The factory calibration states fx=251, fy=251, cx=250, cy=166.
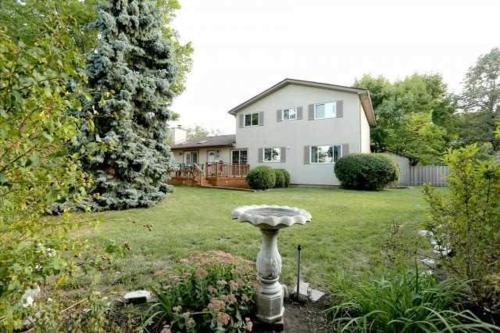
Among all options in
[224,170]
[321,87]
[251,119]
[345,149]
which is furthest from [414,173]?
[224,170]

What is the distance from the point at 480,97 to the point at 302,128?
1693 cm

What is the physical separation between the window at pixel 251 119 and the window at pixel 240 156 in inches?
73.8

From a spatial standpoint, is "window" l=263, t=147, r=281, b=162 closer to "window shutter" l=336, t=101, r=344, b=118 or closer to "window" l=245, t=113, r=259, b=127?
"window" l=245, t=113, r=259, b=127

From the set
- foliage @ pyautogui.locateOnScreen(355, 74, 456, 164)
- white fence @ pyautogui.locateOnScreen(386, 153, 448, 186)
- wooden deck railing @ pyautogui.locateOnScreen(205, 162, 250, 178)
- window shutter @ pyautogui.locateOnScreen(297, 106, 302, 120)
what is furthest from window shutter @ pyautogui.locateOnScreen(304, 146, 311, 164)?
foliage @ pyautogui.locateOnScreen(355, 74, 456, 164)

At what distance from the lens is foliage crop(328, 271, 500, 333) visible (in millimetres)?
1656

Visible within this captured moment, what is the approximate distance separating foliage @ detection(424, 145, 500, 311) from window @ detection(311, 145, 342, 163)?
40.6ft

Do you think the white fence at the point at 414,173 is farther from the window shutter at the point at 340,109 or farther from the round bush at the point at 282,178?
the round bush at the point at 282,178

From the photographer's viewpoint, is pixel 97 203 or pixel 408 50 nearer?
pixel 97 203

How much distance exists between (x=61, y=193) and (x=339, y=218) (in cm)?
597

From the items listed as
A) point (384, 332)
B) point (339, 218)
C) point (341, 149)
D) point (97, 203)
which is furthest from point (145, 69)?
point (341, 149)

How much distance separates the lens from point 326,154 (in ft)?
47.7

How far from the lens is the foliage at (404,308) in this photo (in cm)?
166

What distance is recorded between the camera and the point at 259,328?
2027mm

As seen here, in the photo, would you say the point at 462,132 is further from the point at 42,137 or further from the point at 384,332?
the point at 42,137
